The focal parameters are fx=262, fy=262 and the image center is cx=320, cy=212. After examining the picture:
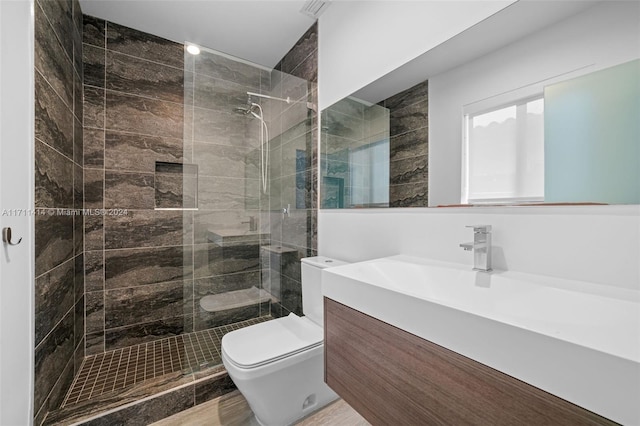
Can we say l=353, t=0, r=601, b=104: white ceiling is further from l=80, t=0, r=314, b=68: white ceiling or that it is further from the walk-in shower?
l=80, t=0, r=314, b=68: white ceiling

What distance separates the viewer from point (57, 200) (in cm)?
145

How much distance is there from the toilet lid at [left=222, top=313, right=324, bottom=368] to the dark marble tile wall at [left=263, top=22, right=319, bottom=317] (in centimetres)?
40

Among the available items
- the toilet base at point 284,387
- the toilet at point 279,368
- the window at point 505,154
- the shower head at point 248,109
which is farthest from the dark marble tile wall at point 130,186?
the window at point 505,154

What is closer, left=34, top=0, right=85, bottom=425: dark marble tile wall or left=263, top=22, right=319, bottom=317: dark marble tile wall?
left=34, top=0, right=85, bottom=425: dark marble tile wall

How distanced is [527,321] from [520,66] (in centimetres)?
87

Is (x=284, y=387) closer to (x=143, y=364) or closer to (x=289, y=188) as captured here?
(x=143, y=364)

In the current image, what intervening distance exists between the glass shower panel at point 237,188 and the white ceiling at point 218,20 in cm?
29

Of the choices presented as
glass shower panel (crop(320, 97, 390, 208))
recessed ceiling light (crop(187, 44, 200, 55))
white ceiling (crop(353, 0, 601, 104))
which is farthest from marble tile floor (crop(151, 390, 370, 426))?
recessed ceiling light (crop(187, 44, 200, 55))

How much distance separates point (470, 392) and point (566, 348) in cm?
22

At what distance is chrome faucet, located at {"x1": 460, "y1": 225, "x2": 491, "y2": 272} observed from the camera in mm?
910

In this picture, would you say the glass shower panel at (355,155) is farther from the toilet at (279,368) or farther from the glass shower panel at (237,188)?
the toilet at (279,368)

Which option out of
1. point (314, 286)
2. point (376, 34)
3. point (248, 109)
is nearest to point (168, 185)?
point (248, 109)

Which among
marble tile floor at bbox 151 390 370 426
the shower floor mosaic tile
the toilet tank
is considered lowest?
marble tile floor at bbox 151 390 370 426

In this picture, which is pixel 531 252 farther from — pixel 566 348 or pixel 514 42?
pixel 514 42
